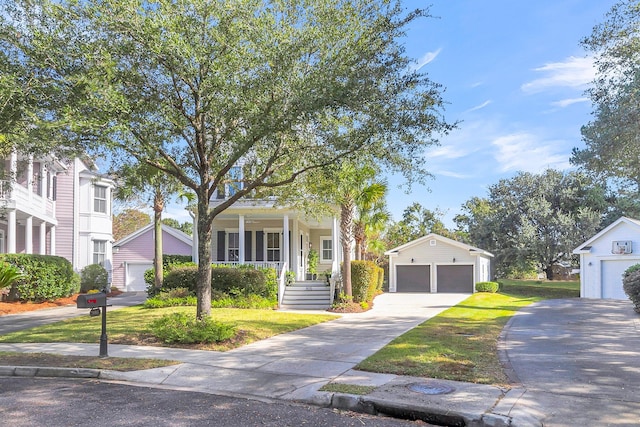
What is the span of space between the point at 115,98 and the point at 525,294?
29404mm

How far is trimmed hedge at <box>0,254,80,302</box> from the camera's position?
61.7ft

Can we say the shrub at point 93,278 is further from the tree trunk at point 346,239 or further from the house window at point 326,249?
the tree trunk at point 346,239

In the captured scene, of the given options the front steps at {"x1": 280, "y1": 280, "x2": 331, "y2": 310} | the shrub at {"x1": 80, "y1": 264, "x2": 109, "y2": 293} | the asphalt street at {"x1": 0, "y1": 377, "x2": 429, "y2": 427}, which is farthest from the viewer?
the shrub at {"x1": 80, "y1": 264, "x2": 109, "y2": 293}

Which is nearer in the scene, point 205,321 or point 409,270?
point 205,321

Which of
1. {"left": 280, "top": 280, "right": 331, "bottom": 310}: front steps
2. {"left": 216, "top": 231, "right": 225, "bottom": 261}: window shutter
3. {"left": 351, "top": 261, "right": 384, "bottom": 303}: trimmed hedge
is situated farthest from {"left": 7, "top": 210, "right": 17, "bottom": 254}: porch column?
{"left": 351, "top": 261, "right": 384, "bottom": 303}: trimmed hedge

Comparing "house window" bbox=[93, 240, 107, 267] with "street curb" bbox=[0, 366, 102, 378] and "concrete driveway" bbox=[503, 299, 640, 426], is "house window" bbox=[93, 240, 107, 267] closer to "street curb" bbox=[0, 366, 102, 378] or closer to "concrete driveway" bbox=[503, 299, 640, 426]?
"street curb" bbox=[0, 366, 102, 378]

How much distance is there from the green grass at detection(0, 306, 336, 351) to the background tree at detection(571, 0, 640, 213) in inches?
353

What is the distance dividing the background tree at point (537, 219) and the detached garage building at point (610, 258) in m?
6.22

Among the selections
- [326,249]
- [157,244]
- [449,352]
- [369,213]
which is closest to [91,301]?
[449,352]

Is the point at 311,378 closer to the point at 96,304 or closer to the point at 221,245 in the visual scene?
the point at 96,304

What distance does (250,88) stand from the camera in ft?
31.6

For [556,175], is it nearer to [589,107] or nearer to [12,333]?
[589,107]

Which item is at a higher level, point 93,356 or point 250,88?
point 250,88

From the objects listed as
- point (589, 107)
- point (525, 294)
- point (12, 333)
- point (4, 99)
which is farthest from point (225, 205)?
point (525, 294)
